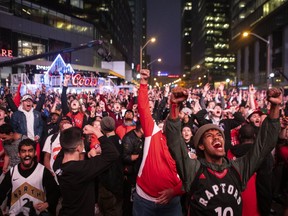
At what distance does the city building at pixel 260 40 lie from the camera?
5325cm

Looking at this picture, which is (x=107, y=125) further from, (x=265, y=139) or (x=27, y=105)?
(x=27, y=105)

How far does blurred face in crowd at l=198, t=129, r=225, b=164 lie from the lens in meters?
2.86

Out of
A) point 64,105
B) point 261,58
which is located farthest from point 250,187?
point 261,58

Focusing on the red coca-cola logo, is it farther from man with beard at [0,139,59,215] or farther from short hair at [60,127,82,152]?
short hair at [60,127,82,152]

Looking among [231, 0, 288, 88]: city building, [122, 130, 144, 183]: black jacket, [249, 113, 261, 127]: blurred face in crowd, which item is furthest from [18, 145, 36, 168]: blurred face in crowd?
[231, 0, 288, 88]: city building

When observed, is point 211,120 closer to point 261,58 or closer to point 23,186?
point 23,186

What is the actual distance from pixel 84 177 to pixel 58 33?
49.5 m

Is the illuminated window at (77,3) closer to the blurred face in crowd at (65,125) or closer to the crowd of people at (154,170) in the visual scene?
the blurred face in crowd at (65,125)

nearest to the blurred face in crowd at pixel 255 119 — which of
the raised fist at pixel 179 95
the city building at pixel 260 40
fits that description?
the raised fist at pixel 179 95

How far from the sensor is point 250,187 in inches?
151

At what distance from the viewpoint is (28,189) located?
3.97m

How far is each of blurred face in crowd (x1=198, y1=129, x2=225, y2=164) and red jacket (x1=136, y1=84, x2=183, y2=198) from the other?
76cm

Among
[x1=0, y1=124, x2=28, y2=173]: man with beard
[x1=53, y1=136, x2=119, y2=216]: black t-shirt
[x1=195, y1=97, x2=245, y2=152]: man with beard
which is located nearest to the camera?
[x1=53, y1=136, x2=119, y2=216]: black t-shirt

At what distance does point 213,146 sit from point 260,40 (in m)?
69.8
